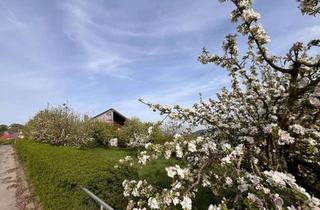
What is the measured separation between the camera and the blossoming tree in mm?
3076

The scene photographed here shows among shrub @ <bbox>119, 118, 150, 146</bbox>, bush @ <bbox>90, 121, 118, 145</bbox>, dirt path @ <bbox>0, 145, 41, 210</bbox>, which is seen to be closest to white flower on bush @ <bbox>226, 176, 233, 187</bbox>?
dirt path @ <bbox>0, 145, 41, 210</bbox>

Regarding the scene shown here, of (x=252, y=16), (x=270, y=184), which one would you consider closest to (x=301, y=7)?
(x=252, y=16)

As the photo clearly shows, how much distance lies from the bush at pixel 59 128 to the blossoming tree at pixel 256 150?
16448 mm

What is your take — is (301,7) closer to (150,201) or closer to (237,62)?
(237,62)

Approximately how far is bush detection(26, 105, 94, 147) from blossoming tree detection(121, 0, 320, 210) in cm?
1645

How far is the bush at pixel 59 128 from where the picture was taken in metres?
20.1

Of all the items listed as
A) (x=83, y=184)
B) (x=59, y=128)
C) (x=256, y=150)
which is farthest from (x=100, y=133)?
(x=256, y=150)

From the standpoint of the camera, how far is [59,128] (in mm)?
20203

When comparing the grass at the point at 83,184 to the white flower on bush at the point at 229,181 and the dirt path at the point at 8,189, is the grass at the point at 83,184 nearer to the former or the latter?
the dirt path at the point at 8,189

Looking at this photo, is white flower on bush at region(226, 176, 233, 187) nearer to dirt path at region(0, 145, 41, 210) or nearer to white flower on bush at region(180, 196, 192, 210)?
white flower on bush at region(180, 196, 192, 210)

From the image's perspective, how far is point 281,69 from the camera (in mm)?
4160

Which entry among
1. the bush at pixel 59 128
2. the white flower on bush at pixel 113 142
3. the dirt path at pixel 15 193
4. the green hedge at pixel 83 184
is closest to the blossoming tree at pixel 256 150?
the green hedge at pixel 83 184

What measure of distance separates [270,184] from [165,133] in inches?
731

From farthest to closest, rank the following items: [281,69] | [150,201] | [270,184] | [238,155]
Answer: [281,69]
[238,155]
[150,201]
[270,184]
